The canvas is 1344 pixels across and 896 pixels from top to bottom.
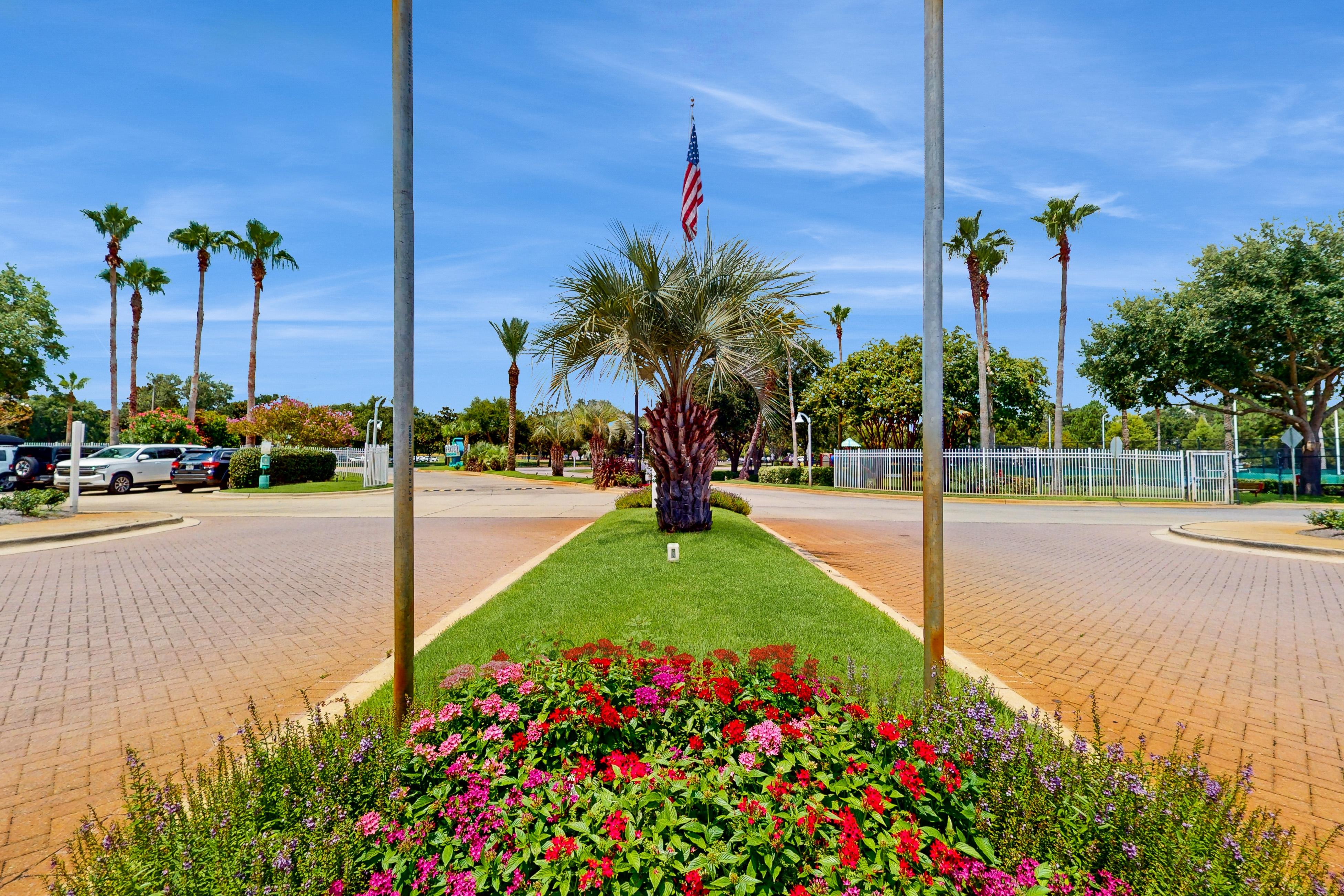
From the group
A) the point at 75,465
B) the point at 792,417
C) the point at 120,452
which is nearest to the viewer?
the point at 75,465

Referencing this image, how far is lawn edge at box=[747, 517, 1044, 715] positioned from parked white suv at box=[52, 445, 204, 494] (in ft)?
88.1

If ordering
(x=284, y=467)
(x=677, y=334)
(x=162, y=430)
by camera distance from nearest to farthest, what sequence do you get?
(x=677, y=334) < (x=284, y=467) < (x=162, y=430)

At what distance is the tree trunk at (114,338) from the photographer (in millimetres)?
39312

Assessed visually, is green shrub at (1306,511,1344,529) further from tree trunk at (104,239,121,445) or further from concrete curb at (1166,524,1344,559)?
tree trunk at (104,239,121,445)

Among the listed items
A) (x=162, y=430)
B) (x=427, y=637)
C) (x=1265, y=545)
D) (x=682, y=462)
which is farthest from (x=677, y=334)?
(x=162, y=430)

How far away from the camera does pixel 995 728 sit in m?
2.97

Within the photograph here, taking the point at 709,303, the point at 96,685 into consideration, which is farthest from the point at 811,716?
the point at 709,303

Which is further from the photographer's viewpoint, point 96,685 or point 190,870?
point 96,685

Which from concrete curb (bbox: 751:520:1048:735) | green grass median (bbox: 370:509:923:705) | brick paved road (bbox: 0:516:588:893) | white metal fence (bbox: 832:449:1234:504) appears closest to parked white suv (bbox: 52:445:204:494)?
brick paved road (bbox: 0:516:588:893)

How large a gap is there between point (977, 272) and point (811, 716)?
3548cm

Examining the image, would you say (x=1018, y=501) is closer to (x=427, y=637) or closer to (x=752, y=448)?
(x=752, y=448)

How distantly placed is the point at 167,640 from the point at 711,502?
12427mm

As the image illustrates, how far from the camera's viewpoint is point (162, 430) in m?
33.7

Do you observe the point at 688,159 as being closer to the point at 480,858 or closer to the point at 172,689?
the point at 172,689
